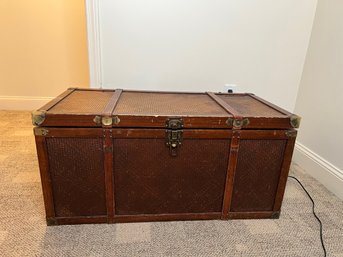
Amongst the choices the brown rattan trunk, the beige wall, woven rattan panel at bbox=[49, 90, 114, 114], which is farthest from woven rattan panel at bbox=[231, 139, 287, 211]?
the beige wall

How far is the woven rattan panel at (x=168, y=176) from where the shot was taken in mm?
1193

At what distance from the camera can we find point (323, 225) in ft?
4.44

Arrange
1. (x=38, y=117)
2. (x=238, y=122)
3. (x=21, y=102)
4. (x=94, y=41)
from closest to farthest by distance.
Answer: (x=38, y=117)
(x=238, y=122)
(x=94, y=41)
(x=21, y=102)

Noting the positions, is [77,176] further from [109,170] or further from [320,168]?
[320,168]

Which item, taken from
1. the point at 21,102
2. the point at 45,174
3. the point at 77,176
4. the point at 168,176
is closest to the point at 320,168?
the point at 168,176

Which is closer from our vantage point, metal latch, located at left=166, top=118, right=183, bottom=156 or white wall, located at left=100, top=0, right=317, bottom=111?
metal latch, located at left=166, top=118, right=183, bottom=156

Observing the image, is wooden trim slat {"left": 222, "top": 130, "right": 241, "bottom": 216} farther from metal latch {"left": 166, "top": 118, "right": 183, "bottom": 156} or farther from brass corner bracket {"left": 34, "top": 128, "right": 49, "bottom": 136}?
brass corner bracket {"left": 34, "top": 128, "right": 49, "bottom": 136}

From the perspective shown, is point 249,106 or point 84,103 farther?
point 249,106

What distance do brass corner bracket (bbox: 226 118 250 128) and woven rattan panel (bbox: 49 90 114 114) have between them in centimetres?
57

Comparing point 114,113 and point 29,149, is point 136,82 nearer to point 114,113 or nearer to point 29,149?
point 114,113

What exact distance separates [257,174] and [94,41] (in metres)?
1.27

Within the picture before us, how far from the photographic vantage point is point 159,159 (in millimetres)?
1210

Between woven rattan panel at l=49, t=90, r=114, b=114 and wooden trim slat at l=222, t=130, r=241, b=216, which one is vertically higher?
woven rattan panel at l=49, t=90, r=114, b=114

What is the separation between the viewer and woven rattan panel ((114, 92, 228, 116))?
1.21 metres
